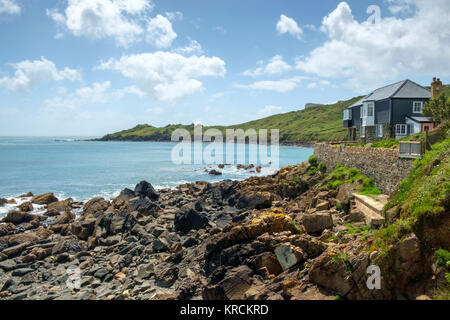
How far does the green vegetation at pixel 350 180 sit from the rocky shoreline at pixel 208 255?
2.92 feet

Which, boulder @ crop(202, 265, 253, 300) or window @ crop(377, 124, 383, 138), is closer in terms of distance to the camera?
boulder @ crop(202, 265, 253, 300)

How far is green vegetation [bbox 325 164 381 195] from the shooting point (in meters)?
21.6

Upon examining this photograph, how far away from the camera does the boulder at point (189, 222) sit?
939 inches

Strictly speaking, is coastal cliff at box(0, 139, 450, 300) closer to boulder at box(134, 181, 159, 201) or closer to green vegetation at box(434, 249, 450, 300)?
green vegetation at box(434, 249, 450, 300)

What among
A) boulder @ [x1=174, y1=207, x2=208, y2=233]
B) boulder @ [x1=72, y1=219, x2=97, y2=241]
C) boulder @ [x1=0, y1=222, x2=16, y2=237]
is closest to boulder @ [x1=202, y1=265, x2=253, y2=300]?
boulder @ [x1=174, y1=207, x2=208, y2=233]

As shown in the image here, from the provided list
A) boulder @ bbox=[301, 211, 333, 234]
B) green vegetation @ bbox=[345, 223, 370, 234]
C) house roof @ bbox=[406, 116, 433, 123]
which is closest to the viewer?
green vegetation @ bbox=[345, 223, 370, 234]

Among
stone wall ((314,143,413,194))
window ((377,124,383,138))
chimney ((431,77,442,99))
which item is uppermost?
chimney ((431,77,442,99))

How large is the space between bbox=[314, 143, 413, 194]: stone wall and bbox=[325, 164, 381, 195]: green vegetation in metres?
0.39

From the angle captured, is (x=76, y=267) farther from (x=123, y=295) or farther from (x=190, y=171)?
(x=190, y=171)

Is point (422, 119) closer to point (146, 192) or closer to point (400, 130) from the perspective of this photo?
point (400, 130)

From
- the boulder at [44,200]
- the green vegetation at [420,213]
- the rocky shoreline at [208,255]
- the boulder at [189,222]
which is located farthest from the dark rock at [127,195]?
the green vegetation at [420,213]

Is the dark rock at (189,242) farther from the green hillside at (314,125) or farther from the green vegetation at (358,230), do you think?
the green hillside at (314,125)

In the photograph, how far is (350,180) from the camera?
24578 mm
